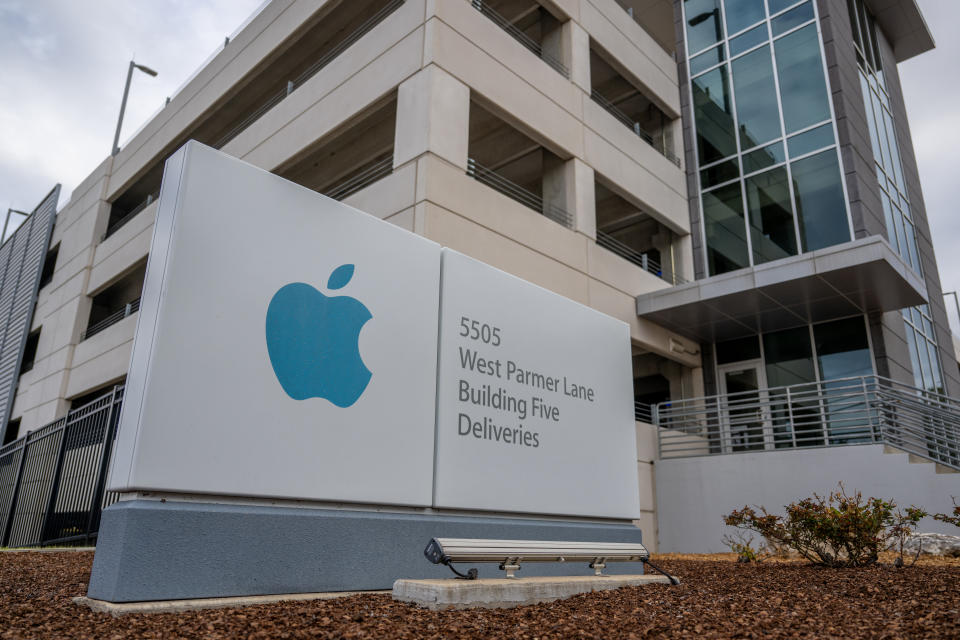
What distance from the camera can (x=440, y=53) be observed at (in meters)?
12.4

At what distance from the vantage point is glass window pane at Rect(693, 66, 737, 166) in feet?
60.7

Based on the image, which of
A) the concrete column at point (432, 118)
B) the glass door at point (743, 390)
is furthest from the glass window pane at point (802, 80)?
the concrete column at point (432, 118)

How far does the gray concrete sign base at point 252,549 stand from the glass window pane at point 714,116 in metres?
15.3

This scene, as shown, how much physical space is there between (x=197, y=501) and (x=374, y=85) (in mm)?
10520

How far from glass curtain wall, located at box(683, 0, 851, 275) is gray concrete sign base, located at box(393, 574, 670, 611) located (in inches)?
522

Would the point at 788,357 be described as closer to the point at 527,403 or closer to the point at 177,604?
the point at 527,403

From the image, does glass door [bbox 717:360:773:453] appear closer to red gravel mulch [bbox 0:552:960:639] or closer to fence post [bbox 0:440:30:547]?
red gravel mulch [bbox 0:552:960:639]

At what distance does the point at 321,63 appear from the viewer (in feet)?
57.1

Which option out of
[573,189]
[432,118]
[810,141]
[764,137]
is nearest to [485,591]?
[432,118]

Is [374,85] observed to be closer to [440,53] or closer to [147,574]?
[440,53]

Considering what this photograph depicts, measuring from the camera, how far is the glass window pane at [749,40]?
724 inches

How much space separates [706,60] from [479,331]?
16.0 m

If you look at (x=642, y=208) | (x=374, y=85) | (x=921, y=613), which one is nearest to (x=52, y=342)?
(x=374, y=85)

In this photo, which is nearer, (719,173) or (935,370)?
(935,370)
